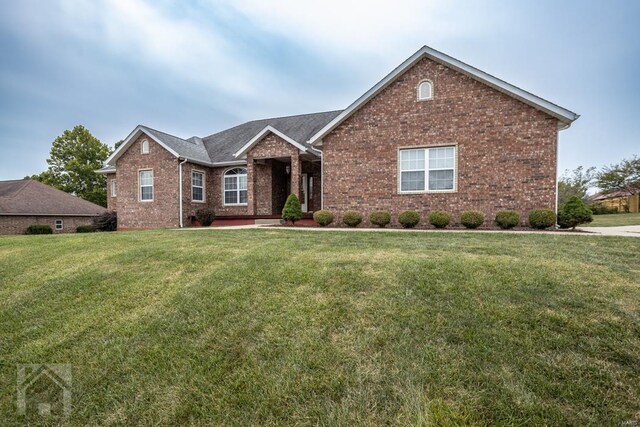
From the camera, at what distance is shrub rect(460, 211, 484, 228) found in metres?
11.4

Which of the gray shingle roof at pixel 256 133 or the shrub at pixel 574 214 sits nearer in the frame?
the shrub at pixel 574 214

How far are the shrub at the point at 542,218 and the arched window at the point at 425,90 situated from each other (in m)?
5.53

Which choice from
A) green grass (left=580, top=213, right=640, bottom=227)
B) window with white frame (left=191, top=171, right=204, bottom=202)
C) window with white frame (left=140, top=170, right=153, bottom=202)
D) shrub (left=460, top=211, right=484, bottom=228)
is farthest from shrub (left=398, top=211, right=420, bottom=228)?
window with white frame (left=140, top=170, right=153, bottom=202)

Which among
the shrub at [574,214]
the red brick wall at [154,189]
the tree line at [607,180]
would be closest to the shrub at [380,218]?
the shrub at [574,214]

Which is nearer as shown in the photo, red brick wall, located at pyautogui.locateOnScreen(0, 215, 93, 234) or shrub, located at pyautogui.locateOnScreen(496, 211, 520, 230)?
shrub, located at pyautogui.locateOnScreen(496, 211, 520, 230)

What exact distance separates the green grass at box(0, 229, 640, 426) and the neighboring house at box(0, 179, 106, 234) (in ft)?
81.8

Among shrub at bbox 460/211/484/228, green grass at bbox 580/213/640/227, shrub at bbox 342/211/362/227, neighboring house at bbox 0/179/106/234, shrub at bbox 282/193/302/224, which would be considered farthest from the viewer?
neighboring house at bbox 0/179/106/234

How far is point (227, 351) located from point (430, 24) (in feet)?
51.8

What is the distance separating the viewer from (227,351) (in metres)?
3.33

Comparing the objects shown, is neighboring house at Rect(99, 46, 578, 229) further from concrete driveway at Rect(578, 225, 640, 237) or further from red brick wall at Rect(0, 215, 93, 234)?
red brick wall at Rect(0, 215, 93, 234)

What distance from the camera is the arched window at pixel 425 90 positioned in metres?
12.5

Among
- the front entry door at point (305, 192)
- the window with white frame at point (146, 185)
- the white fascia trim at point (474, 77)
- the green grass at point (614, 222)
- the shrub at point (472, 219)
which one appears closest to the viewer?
the white fascia trim at point (474, 77)

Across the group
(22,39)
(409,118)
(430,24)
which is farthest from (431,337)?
(22,39)

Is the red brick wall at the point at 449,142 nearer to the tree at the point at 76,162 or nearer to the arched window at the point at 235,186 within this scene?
the arched window at the point at 235,186
